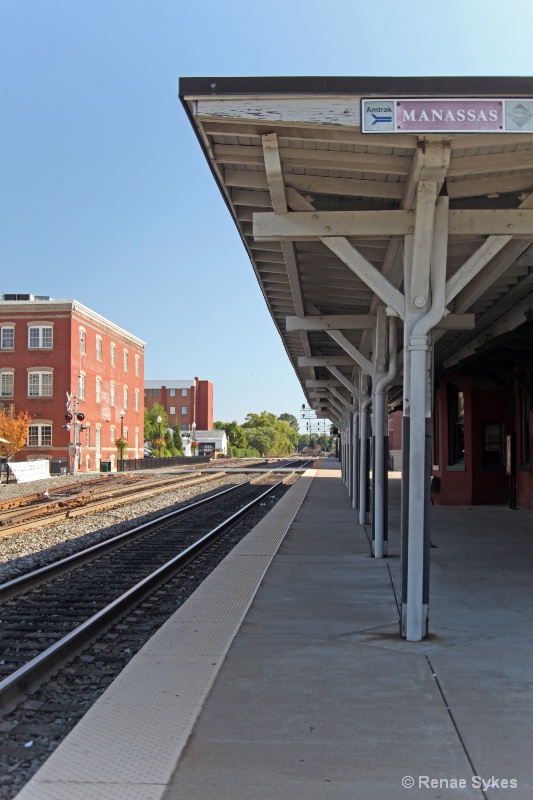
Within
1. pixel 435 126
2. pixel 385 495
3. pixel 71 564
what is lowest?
pixel 71 564

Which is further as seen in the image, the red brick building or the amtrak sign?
the red brick building

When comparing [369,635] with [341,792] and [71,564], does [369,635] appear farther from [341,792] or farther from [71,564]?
[71,564]

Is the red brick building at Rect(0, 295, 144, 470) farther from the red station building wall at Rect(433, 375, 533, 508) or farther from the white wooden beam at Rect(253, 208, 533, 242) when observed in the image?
the white wooden beam at Rect(253, 208, 533, 242)

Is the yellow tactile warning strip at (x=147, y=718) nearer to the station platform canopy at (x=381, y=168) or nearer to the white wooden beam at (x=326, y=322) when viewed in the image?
the station platform canopy at (x=381, y=168)

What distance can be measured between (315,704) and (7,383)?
50045mm

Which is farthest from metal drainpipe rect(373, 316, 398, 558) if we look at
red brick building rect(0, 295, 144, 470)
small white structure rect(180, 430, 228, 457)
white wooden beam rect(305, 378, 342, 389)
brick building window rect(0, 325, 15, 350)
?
small white structure rect(180, 430, 228, 457)

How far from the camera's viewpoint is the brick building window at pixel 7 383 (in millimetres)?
51406

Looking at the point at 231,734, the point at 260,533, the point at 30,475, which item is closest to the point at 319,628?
the point at 231,734

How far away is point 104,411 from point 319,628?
171 ft

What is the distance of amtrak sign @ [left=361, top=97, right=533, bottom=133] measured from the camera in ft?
17.8

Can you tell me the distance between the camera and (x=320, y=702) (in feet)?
15.5

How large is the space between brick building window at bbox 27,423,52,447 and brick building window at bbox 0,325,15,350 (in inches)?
222

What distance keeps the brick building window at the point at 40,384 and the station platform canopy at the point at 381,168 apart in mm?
44092

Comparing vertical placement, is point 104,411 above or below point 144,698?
above
